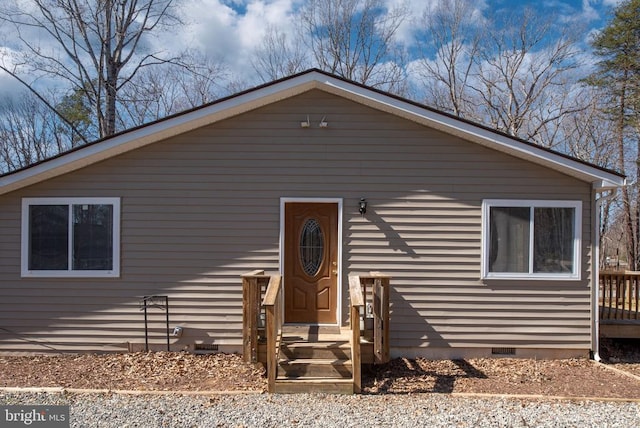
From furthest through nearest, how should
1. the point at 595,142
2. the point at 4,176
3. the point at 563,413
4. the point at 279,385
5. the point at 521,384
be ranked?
the point at 595,142 → the point at 4,176 → the point at 521,384 → the point at 279,385 → the point at 563,413

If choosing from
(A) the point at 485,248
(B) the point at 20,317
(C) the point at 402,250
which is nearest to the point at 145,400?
(B) the point at 20,317

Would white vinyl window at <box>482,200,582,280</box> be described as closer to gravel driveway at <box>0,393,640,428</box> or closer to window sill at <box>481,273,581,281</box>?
window sill at <box>481,273,581,281</box>

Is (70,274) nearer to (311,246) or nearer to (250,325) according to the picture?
(250,325)

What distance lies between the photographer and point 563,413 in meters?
4.92

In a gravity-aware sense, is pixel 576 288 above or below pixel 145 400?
above

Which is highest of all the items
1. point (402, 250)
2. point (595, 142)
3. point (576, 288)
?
point (595, 142)

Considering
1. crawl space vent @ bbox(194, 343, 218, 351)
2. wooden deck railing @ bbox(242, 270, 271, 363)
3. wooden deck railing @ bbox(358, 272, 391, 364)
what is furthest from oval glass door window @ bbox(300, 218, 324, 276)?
crawl space vent @ bbox(194, 343, 218, 351)

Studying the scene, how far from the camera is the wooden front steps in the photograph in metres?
5.49

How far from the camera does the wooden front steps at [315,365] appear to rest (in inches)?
216

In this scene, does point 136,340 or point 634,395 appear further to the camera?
point 136,340

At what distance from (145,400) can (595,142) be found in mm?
23333

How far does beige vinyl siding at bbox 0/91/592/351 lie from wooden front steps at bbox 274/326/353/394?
4.22ft

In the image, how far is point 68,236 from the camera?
7.15 meters

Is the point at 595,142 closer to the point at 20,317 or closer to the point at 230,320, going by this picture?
the point at 230,320
